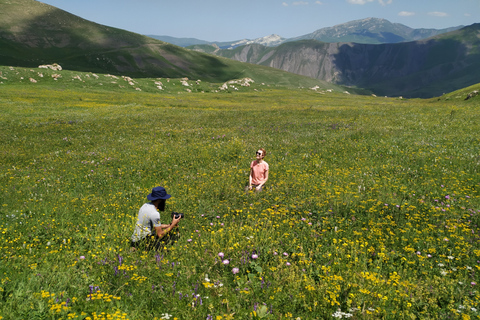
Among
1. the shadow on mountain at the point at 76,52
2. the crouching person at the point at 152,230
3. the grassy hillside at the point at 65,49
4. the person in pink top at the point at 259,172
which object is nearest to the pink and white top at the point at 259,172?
the person in pink top at the point at 259,172

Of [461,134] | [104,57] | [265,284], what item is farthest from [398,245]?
[104,57]

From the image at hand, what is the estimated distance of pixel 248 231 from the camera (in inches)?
250

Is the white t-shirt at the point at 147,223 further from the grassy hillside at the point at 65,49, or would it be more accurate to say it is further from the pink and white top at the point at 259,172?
the grassy hillside at the point at 65,49

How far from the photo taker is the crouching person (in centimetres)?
629

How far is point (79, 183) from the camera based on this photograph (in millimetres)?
11414

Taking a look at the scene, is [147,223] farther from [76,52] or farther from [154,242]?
[76,52]

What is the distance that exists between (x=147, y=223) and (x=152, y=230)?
0.21 meters

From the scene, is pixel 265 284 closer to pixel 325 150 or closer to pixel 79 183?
pixel 79 183

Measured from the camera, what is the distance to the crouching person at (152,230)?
6.29 meters

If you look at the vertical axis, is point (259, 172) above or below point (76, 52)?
below

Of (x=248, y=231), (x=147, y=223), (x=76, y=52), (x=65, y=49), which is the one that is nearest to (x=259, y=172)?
(x=248, y=231)

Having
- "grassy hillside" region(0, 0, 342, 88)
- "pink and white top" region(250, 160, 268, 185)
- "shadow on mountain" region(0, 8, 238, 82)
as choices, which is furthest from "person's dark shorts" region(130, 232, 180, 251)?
"shadow on mountain" region(0, 8, 238, 82)

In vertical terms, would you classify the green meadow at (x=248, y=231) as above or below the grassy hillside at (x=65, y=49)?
below

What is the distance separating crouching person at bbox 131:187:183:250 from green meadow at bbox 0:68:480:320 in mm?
268
